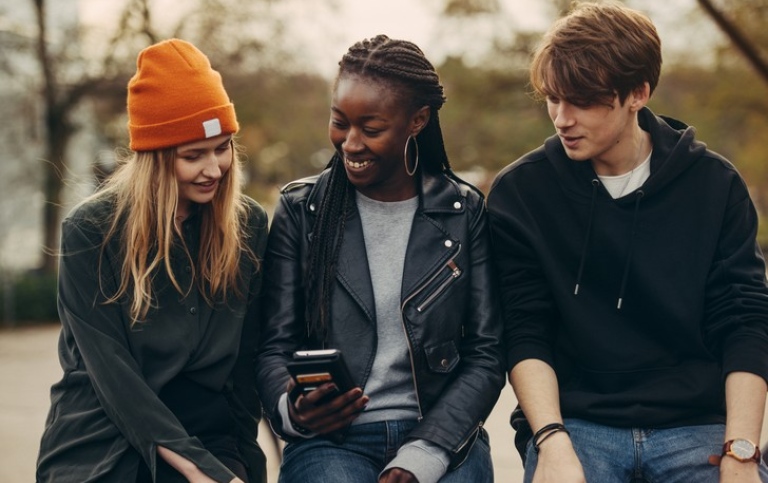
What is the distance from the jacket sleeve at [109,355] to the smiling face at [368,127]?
2.64 ft

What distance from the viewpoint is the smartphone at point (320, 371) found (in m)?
2.56

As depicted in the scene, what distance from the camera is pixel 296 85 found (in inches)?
768

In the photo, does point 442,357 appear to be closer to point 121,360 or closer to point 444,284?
point 444,284

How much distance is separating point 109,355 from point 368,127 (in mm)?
1050

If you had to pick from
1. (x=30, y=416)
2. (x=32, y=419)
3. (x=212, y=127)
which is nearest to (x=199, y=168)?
(x=212, y=127)

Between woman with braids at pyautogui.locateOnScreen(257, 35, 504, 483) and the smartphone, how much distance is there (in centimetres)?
19

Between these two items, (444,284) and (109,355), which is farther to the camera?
(444,284)

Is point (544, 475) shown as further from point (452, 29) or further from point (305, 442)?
point (452, 29)

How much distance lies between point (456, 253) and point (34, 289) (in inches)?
570

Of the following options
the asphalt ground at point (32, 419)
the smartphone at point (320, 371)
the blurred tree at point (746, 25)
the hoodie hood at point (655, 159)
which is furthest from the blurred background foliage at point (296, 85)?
the smartphone at point (320, 371)

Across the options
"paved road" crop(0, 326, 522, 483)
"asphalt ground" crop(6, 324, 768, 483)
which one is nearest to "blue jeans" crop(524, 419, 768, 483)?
"asphalt ground" crop(6, 324, 768, 483)

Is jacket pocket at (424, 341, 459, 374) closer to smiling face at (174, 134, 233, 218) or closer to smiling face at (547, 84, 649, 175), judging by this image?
smiling face at (547, 84, 649, 175)

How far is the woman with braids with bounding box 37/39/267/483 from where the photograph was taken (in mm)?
2829

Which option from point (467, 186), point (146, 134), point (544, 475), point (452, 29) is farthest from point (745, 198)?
point (452, 29)
